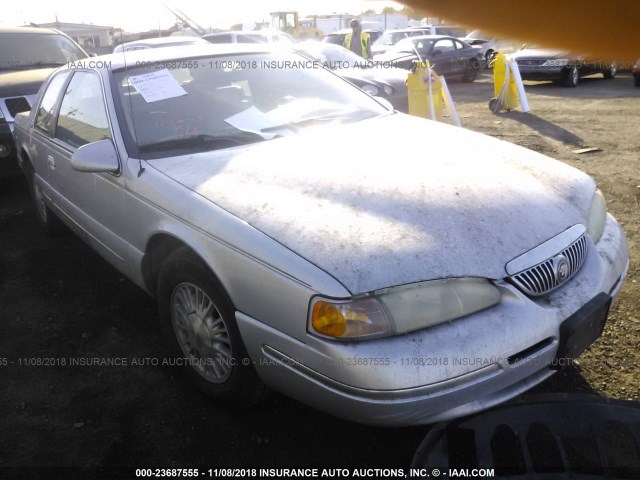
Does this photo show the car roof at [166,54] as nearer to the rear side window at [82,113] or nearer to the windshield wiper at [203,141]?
the rear side window at [82,113]

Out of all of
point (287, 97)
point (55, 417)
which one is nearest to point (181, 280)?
point (55, 417)

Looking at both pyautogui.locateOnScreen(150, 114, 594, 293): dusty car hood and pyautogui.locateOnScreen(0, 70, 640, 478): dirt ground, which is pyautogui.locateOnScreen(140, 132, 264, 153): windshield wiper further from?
pyautogui.locateOnScreen(0, 70, 640, 478): dirt ground

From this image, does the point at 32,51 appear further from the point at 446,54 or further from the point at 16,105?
the point at 446,54

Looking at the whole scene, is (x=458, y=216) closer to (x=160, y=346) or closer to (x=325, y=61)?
(x=160, y=346)

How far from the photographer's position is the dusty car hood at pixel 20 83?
18.6ft

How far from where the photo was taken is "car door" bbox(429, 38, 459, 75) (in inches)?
561

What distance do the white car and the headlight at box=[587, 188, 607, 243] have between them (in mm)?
13

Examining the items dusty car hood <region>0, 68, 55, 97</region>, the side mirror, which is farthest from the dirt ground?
dusty car hood <region>0, 68, 55, 97</region>

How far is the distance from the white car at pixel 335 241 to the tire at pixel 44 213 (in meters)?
1.42

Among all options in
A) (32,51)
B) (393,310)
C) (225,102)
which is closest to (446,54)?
(32,51)

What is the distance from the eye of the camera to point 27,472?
2.13 m

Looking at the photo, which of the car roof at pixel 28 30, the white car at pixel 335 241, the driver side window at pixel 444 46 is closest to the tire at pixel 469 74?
the driver side window at pixel 444 46

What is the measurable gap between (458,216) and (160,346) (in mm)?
1840

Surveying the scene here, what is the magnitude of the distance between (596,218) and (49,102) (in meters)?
3.74
